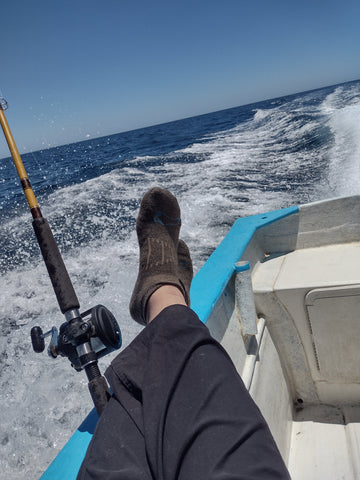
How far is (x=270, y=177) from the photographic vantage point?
6141 millimetres

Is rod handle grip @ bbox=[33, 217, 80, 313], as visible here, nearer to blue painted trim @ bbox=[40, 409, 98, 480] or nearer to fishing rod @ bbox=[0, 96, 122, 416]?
fishing rod @ bbox=[0, 96, 122, 416]

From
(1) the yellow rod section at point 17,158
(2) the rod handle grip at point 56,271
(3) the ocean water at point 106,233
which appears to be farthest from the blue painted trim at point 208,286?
(3) the ocean water at point 106,233

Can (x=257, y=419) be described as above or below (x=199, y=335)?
below

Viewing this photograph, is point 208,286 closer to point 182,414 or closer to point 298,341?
point 298,341

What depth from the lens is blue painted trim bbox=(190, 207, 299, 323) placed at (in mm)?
1194

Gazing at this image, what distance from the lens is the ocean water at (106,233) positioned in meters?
1.75

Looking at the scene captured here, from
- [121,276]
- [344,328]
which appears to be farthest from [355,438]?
[121,276]

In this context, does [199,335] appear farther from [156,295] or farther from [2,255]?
[2,255]

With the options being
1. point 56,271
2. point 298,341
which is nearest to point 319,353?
point 298,341

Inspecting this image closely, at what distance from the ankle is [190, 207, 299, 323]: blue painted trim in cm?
→ 12

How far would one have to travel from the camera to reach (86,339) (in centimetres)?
87

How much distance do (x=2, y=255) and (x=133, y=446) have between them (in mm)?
4213

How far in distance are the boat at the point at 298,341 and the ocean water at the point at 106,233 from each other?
922 mm

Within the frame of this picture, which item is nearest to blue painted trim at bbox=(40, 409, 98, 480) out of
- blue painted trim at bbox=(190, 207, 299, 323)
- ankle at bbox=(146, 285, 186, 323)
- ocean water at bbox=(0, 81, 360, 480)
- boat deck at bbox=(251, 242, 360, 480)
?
ankle at bbox=(146, 285, 186, 323)
